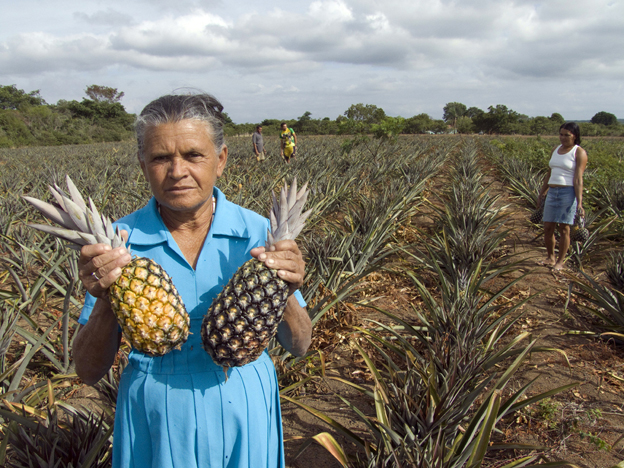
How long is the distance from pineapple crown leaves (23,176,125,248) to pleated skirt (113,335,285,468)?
14.3 inches

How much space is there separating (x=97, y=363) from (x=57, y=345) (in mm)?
1993

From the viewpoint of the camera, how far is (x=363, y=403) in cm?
243

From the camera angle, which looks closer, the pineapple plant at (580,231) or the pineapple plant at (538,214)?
the pineapple plant at (580,231)

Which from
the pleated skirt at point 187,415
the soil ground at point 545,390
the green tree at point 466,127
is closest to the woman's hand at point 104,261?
the pleated skirt at point 187,415

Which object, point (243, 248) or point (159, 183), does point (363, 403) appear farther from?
point (159, 183)

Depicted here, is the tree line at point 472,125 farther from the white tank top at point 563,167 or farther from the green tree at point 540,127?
the white tank top at point 563,167

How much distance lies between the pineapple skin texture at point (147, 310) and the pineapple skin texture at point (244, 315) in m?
0.09

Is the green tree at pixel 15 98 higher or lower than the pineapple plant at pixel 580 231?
higher

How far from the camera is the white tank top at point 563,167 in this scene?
4.19 meters

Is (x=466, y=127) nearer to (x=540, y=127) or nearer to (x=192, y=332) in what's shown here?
(x=540, y=127)

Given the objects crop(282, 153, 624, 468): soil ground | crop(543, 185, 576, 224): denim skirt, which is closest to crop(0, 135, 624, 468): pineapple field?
crop(282, 153, 624, 468): soil ground

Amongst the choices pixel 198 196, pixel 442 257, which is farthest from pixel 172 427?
pixel 442 257

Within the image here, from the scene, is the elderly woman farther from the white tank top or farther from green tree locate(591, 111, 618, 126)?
green tree locate(591, 111, 618, 126)

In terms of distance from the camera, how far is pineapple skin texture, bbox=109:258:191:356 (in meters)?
0.96
